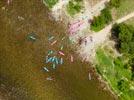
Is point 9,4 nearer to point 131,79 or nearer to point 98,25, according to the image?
point 98,25

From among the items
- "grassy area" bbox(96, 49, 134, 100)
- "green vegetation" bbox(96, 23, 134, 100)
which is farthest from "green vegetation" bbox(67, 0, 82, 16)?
"grassy area" bbox(96, 49, 134, 100)

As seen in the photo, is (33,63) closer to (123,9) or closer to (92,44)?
(92,44)

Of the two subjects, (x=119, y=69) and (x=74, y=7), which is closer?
(x=74, y=7)

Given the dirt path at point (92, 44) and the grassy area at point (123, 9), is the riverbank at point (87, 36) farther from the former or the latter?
the grassy area at point (123, 9)

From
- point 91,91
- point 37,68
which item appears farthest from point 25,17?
point 91,91

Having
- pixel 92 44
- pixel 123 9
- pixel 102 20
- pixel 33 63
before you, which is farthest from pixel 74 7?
pixel 33 63

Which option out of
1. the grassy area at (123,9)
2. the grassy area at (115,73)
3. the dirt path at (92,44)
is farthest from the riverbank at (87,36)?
the grassy area at (123,9)

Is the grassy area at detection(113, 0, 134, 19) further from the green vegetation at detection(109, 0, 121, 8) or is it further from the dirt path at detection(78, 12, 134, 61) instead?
the dirt path at detection(78, 12, 134, 61)
